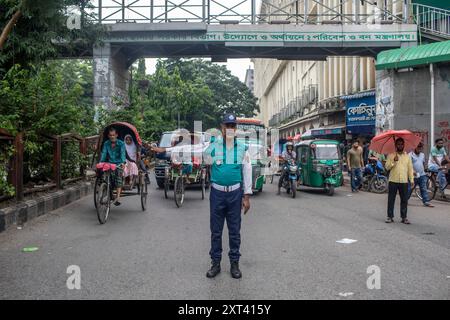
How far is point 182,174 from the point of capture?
39.2ft

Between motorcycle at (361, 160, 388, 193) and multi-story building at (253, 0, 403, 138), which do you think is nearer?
motorcycle at (361, 160, 388, 193)

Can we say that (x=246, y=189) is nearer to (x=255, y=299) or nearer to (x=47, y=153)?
(x=255, y=299)

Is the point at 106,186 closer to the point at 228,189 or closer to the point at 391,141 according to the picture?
the point at 228,189

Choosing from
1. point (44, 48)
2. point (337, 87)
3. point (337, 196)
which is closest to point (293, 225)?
point (337, 196)

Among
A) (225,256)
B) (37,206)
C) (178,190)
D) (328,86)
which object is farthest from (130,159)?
(328,86)

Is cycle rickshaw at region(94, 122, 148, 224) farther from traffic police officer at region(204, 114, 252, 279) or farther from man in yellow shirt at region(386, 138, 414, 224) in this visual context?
man in yellow shirt at region(386, 138, 414, 224)

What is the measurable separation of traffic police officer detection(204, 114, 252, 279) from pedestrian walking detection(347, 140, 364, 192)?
11.2 metres

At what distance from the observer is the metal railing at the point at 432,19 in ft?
70.1

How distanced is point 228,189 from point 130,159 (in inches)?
225

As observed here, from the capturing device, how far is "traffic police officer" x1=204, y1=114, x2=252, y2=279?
536 cm

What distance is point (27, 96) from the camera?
1047 cm

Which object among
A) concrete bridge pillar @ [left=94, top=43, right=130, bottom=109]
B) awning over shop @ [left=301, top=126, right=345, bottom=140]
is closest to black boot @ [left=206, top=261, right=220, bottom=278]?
concrete bridge pillar @ [left=94, top=43, right=130, bottom=109]

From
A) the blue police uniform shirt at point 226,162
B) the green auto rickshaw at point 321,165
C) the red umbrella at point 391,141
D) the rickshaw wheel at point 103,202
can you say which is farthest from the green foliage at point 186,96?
the blue police uniform shirt at point 226,162
